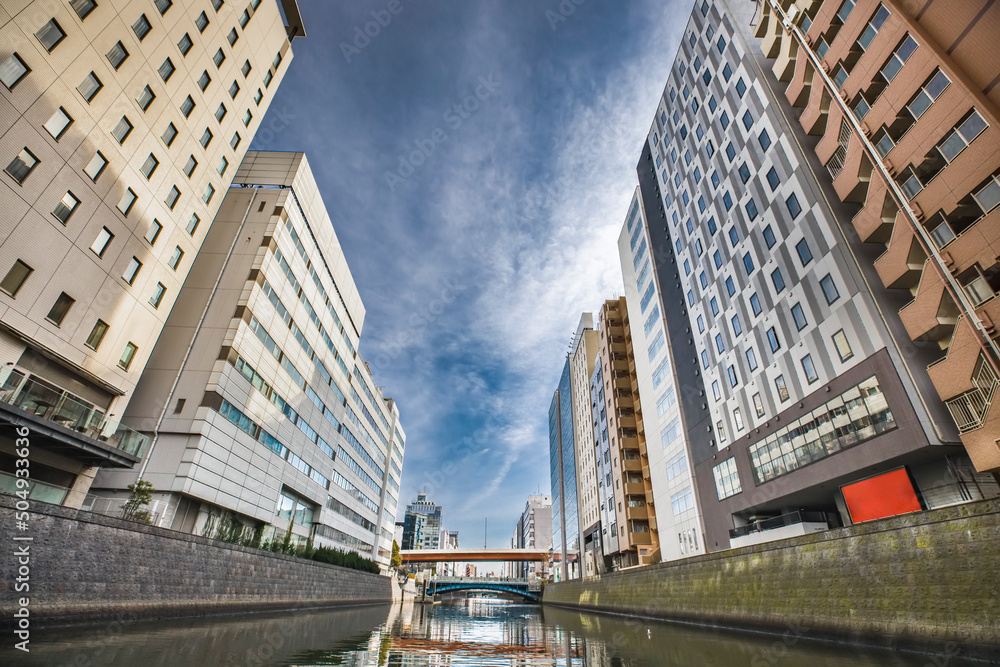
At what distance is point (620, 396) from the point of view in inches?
2409

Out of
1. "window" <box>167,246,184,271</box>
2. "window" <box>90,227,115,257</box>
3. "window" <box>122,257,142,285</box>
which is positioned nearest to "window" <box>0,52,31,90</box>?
"window" <box>90,227,115,257</box>

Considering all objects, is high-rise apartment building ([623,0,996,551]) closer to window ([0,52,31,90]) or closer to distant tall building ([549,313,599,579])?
distant tall building ([549,313,599,579])

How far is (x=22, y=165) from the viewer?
18.5 meters

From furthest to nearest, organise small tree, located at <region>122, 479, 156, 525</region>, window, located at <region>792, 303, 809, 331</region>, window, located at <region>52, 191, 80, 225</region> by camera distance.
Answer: window, located at <region>792, 303, 809, 331</region> → window, located at <region>52, 191, 80, 225</region> → small tree, located at <region>122, 479, 156, 525</region>

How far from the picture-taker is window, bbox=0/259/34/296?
18130mm

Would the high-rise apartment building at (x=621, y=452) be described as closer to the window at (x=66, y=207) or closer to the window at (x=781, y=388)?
the window at (x=781, y=388)

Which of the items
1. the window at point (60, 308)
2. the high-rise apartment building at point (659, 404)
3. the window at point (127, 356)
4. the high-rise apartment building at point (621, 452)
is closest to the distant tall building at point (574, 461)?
the high-rise apartment building at point (621, 452)

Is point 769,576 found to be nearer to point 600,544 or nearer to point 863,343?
point 863,343

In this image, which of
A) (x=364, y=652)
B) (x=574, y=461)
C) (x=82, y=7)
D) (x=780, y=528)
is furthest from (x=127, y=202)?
(x=574, y=461)

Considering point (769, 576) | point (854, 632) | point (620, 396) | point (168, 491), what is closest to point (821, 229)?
point (769, 576)

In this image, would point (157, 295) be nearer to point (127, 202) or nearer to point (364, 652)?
point (127, 202)

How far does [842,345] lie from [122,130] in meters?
39.6

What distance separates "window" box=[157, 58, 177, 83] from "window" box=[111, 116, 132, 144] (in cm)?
435

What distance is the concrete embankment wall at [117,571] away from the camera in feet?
39.8
